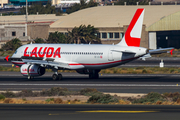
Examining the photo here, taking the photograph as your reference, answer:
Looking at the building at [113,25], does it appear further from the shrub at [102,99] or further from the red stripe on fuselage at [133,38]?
the shrub at [102,99]

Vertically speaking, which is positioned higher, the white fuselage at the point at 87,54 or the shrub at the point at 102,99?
the white fuselage at the point at 87,54

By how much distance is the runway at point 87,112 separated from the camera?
70.2ft

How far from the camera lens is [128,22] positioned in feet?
350

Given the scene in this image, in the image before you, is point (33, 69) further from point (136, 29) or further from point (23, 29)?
point (23, 29)

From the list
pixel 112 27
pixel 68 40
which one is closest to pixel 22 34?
pixel 68 40

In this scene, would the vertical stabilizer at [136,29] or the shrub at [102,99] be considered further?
the vertical stabilizer at [136,29]

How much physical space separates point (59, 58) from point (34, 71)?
137 inches

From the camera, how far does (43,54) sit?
156 ft

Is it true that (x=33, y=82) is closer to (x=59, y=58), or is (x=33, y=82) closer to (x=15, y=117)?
(x=59, y=58)

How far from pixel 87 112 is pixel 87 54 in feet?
76.3

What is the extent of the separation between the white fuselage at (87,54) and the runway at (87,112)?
18.8 meters

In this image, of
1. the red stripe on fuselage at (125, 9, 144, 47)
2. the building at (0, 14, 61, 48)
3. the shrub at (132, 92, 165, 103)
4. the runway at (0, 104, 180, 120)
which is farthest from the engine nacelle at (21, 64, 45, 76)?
the building at (0, 14, 61, 48)

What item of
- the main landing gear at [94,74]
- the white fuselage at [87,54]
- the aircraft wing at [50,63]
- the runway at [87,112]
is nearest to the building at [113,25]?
the main landing gear at [94,74]

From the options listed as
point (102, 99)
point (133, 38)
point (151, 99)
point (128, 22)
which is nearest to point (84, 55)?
point (133, 38)
